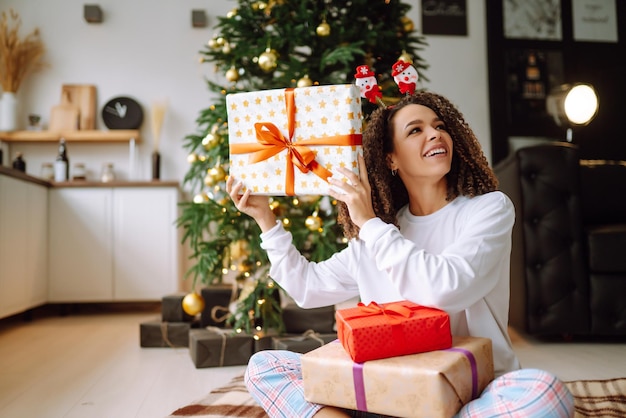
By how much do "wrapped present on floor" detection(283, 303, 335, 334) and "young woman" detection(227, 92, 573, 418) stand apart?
85cm

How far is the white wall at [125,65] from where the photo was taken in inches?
140

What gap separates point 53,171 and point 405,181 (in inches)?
116

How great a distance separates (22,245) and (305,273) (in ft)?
6.99

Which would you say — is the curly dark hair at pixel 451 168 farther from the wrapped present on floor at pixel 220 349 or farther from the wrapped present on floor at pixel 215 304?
the wrapped present on floor at pixel 215 304

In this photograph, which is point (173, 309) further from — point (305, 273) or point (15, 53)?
point (15, 53)

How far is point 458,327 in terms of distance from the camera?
1026 mm

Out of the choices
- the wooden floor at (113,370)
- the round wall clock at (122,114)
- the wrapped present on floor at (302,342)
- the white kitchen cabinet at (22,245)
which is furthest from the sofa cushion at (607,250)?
the round wall clock at (122,114)

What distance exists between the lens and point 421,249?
946 millimetres

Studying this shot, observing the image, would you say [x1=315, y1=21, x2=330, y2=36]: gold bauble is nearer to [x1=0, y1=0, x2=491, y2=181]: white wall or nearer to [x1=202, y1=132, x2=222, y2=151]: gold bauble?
[x1=202, y1=132, x2=222, y2=151]: gold bauble

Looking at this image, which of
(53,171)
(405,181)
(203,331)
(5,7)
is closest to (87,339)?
(203,331)

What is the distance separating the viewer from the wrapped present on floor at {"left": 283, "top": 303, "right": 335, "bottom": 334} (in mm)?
2055

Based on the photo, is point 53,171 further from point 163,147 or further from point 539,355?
point 539,355

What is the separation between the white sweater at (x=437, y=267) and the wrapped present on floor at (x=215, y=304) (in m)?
1.08

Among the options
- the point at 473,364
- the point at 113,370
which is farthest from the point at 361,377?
the point at 113,370
